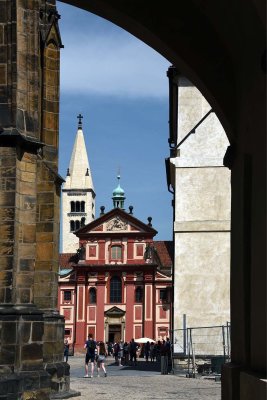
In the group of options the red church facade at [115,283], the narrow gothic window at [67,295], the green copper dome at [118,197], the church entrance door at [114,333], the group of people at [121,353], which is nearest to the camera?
the group of people at [121,353]

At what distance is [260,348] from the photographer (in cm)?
524

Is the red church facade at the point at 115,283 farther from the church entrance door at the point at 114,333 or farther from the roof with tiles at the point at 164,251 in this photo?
the roof with tiles at the point at 164,251

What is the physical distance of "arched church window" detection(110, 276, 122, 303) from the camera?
267ft

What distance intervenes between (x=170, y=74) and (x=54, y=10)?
1700 centimetres

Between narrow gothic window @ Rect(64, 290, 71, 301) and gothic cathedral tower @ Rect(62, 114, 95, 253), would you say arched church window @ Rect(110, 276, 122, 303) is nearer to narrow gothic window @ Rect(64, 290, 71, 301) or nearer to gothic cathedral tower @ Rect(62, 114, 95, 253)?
narrow gothic window @ Rect(64, 290, 71, 301)

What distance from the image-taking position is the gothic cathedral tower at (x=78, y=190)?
122062 mm

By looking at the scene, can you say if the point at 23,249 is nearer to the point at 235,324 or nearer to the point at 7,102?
the point at 7,102

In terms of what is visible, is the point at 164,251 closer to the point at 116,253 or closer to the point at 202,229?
the point at 116,253

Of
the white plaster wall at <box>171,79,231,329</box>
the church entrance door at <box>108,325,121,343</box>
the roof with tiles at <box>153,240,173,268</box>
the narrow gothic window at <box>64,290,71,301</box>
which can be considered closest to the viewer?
the white plaster wall at <box>171,79,231,329</box>

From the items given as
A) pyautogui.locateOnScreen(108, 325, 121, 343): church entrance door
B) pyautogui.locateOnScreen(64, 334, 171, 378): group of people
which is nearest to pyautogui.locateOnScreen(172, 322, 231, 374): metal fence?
pyautogui.locateOnScreen(64, 334, 171, 378): group of people

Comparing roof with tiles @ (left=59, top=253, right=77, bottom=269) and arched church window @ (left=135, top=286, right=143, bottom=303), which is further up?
roof with tiles @ (left=59, top=253, right=77, bottom=269)

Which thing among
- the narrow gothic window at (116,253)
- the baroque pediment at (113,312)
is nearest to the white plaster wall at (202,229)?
the baroque pediment at (113,312)

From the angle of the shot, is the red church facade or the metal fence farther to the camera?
the red church facade

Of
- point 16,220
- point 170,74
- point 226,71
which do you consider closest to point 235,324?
point 226,71
